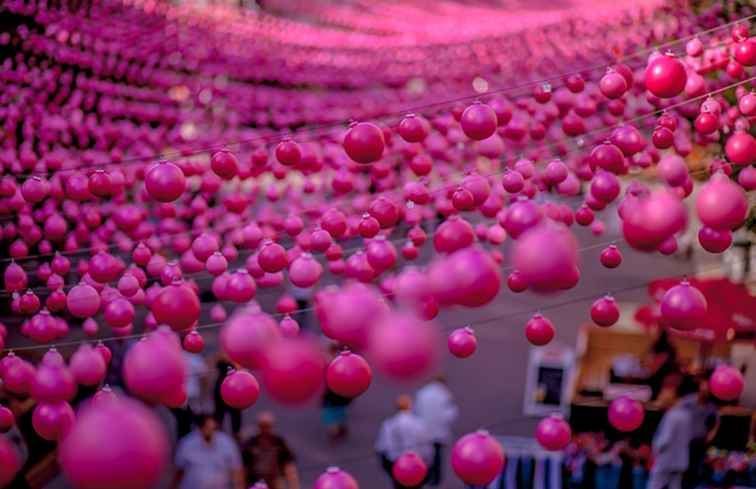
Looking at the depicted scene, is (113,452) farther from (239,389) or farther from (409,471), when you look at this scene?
(409,471)

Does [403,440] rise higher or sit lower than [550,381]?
higher

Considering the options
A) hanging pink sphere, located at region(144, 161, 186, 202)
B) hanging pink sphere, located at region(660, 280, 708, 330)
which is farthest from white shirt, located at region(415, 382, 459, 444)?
hanging pink sphere, located at region(144, 161, 186, 202)

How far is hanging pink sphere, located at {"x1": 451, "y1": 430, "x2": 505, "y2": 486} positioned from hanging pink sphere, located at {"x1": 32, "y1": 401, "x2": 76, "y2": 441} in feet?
4.91

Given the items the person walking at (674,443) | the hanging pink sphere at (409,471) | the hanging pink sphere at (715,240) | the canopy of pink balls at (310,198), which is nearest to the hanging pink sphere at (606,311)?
the canopy of pink balls at (310,198)

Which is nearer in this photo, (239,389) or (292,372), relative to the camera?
(292,372)

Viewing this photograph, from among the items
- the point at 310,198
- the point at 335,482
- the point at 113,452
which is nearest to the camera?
the point at 113,452

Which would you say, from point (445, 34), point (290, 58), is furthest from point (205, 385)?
point (445, 34)

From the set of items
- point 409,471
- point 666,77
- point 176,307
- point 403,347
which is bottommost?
point 409,471

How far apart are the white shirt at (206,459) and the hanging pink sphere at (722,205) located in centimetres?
382

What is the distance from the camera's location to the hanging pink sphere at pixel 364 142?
10.1 feet

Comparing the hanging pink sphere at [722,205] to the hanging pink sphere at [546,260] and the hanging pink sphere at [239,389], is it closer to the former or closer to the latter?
the hanging pink sphere at [546,260]

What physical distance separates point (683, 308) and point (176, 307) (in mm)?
1941

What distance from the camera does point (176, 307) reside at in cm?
283

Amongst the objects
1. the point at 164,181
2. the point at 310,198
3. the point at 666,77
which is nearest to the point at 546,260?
the point at 666,77
